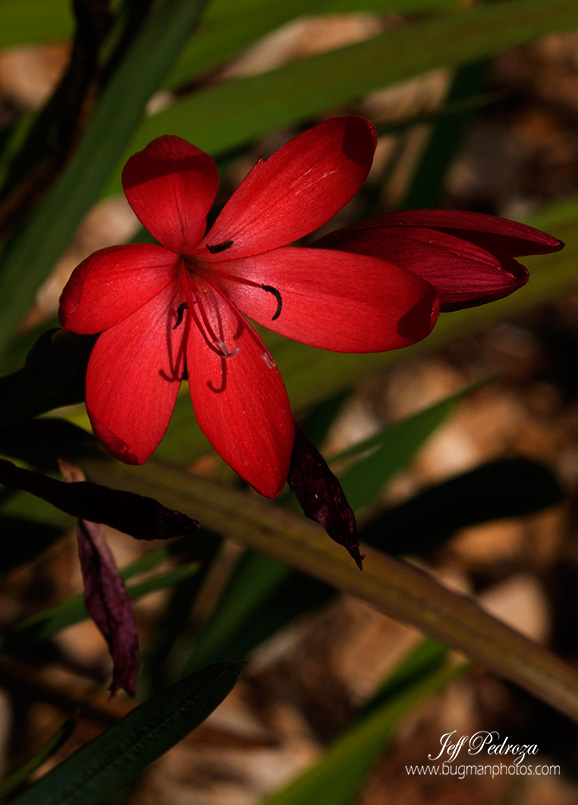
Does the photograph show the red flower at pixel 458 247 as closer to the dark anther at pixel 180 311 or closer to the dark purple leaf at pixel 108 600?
the dark anther at pixel 180 311

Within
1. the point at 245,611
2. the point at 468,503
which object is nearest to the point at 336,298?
the point at 468,503

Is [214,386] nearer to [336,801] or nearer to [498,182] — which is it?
[336,801]

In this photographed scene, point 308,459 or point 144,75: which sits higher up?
point 144,75

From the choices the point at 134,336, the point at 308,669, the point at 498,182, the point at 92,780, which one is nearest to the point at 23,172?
the point at 134,336

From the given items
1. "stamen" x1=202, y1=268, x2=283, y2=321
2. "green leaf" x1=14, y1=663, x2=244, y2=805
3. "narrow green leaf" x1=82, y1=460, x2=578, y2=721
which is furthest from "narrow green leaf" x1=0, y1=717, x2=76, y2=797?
"stamen" x1=202, y1=268, x2=283, y2=321

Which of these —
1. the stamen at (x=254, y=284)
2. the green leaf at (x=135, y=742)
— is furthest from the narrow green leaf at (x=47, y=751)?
the stamen at (x=254, y=284)

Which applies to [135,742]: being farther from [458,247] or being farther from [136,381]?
[458,247]
